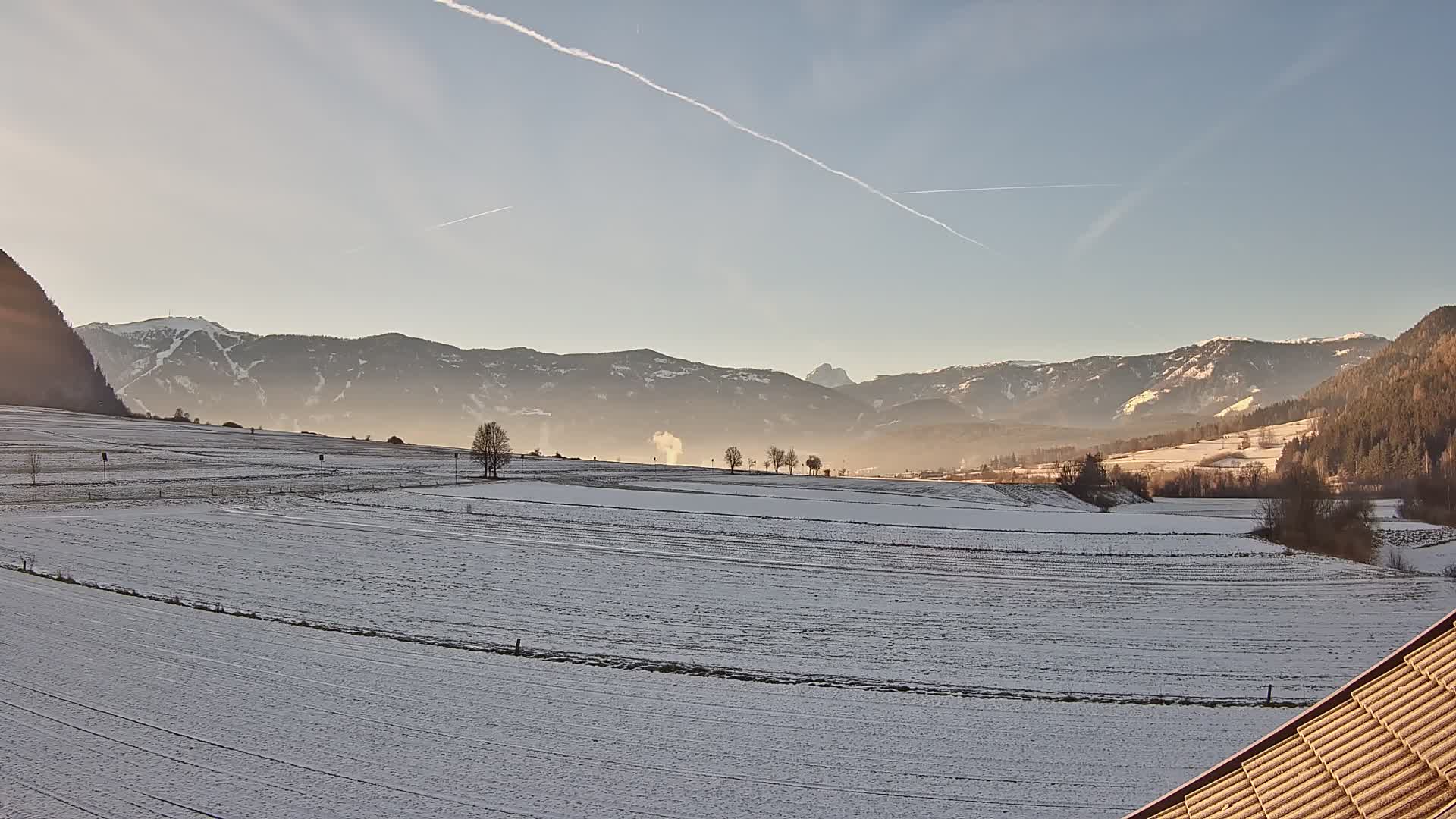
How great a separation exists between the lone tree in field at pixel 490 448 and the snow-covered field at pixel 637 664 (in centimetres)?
4118

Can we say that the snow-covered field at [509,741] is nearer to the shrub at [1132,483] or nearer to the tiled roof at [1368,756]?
→ the tiled roof at [1368,756]

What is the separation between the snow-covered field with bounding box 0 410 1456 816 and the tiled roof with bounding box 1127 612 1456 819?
10472 millimetres

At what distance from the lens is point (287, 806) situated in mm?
13633

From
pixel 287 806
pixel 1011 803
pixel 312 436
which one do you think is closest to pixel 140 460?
pixel 312 436

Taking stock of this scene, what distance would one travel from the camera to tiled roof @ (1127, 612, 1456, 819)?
13.4ft

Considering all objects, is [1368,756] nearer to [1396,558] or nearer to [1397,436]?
[1396,558]

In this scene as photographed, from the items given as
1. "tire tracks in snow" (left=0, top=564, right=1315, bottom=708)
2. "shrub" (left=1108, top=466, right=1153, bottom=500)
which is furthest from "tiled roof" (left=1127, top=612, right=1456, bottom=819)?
"shrub" (left=1108, top=466, right=1153, bottom=500)

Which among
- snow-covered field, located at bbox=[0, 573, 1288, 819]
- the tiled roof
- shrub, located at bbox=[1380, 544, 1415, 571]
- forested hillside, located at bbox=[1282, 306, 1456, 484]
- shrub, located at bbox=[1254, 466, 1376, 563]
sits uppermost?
forested hillside, located at bbox=[1282, 306, 1456, 484]

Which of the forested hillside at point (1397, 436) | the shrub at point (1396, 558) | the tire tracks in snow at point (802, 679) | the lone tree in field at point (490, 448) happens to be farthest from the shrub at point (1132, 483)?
the tire tracks in snow at point (802, 679)

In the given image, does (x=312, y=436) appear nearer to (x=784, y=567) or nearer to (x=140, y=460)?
(x=140, y=460)

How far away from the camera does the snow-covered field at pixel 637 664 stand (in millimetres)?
15086

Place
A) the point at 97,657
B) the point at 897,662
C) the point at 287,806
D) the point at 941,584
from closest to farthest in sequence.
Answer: the point at 287,806, the point at 97,657, the point at 897,662, the point at 941,584

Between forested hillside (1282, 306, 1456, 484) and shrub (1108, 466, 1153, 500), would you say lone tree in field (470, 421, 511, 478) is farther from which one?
forested hillside (1282, 306, 1456, 484)

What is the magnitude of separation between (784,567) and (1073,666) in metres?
20.2
